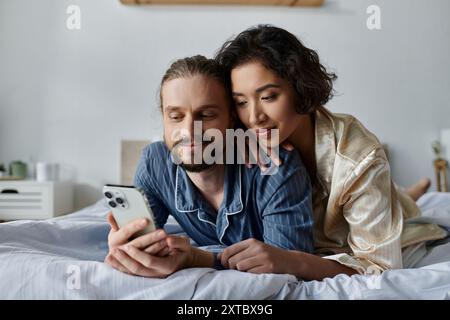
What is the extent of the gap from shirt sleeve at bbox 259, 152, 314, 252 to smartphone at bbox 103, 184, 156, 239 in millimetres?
293

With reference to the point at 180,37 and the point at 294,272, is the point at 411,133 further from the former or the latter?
the point at 294,272

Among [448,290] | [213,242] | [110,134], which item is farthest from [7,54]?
[448,290]

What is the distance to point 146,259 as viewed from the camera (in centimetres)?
82

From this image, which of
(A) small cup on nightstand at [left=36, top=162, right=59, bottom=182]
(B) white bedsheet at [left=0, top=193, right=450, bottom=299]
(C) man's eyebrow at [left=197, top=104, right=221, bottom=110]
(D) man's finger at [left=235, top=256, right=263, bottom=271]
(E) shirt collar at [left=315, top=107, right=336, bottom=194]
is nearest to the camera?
(B) white bedsheet at [left=0, top=193, right=450, bottom=299]

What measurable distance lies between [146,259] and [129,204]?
10 centimetres

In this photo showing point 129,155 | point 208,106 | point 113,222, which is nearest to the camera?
point 113,222

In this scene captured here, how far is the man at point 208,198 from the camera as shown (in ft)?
2.81

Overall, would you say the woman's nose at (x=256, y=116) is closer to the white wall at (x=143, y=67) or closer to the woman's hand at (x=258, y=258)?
the woman's hand at (x=258, y=258)

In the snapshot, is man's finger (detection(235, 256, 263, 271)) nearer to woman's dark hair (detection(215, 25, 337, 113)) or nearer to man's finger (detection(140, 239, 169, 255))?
man's finger (detection(140, 239, 169, 255))

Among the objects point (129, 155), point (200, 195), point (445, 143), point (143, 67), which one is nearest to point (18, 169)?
point (129, 155)

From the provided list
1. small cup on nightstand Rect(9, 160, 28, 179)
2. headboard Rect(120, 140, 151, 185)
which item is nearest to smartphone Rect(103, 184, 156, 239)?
headboard Rect(120, 140, 151, 185)

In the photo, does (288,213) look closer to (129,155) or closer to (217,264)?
(217,264)

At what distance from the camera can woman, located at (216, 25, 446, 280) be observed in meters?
1.04

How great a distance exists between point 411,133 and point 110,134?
211 cm
